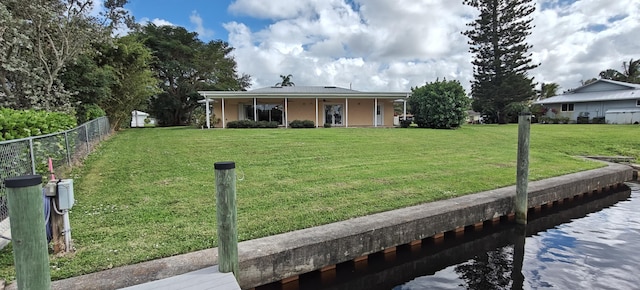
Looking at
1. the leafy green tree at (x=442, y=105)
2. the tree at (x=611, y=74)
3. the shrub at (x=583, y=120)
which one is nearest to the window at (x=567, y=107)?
the shrub at (x=583, y=120)

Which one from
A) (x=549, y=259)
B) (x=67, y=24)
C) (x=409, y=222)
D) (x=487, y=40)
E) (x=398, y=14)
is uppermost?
(x=487, y=40)

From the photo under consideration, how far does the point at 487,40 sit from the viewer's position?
109 feet

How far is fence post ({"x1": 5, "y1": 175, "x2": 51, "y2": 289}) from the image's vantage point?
1.82 meters

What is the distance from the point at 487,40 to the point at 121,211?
36800 mm

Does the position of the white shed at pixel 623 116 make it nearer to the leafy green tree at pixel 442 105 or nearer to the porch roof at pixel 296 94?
the leafy green tree at pixel 442 105

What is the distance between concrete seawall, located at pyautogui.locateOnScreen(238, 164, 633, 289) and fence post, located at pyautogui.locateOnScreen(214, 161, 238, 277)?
29 centimetres

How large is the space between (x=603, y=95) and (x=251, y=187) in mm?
37426

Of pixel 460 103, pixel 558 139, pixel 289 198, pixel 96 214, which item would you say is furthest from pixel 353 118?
pixel 96 214

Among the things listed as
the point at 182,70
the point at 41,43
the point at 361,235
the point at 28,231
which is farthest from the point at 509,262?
the point at 182,70

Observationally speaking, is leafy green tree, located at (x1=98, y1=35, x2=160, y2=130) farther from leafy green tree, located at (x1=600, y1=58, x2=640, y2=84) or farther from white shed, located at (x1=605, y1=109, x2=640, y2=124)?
leafy green tree, located at (x1=600, y1=58, x2=640, y2=84)

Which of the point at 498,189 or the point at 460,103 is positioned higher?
the point at 460,103

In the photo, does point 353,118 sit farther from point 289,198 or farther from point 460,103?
point 289,198

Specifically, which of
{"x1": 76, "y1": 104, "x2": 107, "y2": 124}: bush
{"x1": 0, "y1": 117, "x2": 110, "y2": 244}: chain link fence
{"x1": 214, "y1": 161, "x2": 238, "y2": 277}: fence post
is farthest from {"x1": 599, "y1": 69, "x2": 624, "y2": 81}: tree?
{"x1": 0, "y1": 117, "x2": 110, "y2": 244}: chain link fence

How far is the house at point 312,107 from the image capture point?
21.6 metres
